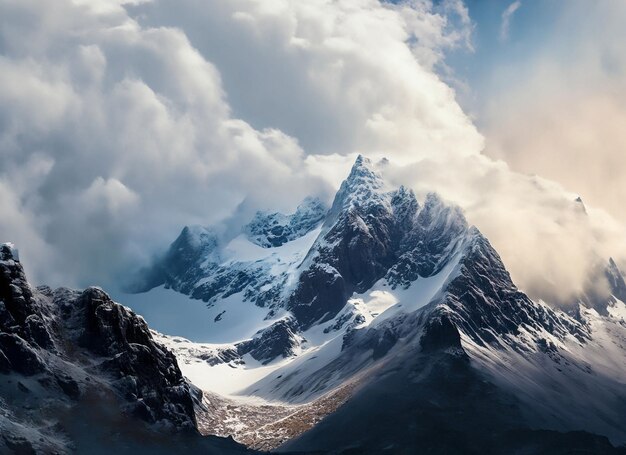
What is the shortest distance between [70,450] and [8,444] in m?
19.3

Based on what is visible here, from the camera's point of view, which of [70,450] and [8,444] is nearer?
[8,444]

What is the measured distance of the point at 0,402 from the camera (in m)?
197

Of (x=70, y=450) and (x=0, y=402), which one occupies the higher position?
(x=0, y=402)

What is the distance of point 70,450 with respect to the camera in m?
197

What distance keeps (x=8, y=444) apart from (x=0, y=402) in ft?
64.1

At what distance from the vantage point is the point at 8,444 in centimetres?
18062

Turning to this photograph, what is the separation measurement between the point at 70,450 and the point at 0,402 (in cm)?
2071

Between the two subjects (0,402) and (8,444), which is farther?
(0,402)
